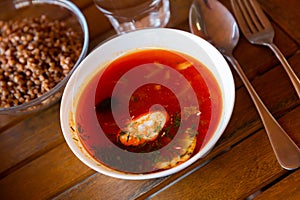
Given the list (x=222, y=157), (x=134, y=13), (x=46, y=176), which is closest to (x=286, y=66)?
(x=222, y=157)

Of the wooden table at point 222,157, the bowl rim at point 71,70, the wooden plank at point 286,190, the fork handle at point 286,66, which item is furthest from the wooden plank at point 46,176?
the fork handle at point 286,66

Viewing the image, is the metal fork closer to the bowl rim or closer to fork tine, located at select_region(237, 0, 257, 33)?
fork tine, located at select_region(237, 0, 257, 33)

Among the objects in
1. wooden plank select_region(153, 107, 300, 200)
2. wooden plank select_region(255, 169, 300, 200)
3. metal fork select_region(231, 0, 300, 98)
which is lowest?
wooden plank select_region(255, 169, 300, 200)

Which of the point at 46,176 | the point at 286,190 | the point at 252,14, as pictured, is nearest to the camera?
the point at 286,190

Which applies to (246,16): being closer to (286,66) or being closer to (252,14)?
(252,14)

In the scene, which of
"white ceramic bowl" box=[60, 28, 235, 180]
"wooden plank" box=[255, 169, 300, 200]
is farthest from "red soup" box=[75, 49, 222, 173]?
"wooden plank" box=[255, 169, 300, 200]
